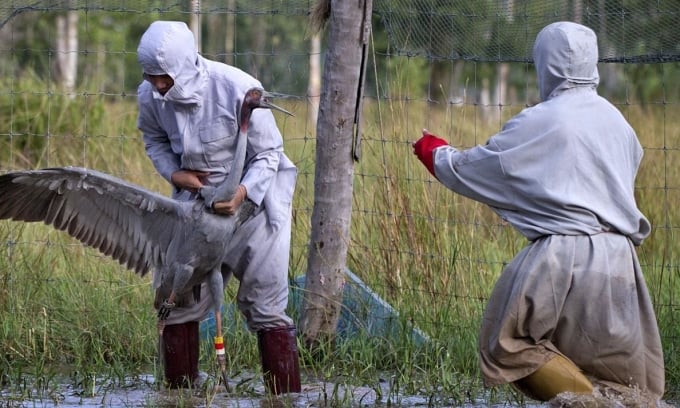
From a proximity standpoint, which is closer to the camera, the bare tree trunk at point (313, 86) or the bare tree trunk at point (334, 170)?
the bare tree trunk at point (334, 170)

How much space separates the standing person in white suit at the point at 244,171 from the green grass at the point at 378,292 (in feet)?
2.27

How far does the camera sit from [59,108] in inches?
455

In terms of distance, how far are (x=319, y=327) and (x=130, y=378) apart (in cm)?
116

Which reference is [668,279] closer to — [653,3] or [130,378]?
[653,3]

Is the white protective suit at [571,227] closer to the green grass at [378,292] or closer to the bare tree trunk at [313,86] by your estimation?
the green grass at [378,292]

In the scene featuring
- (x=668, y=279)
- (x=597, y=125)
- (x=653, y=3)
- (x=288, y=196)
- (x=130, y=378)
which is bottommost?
(x=130, y=378)

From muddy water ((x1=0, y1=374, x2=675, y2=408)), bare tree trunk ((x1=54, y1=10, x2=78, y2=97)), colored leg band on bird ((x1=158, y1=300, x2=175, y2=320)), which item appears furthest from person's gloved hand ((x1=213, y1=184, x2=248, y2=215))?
bare tree trunk ((x1=54, y1=10, x2=78, y2=97))

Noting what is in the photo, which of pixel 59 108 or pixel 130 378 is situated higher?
pixel 59 108

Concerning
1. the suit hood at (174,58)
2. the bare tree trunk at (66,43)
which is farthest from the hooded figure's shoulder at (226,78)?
the bare tree trunk at (66,43)

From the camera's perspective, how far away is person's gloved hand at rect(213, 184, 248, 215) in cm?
560

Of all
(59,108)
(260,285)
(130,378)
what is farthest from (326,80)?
(59,108)

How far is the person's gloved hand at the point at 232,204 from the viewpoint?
5.60 meters

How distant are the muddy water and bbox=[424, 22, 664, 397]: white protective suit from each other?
0.90 metres

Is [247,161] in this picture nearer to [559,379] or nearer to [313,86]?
[559,379]
